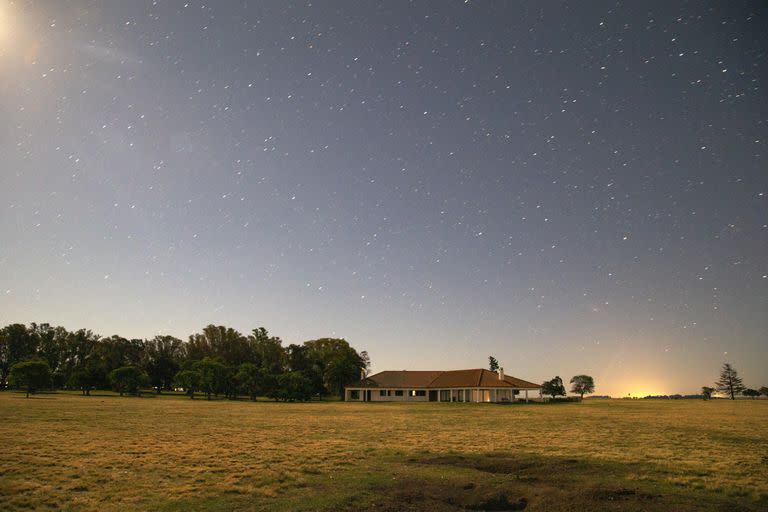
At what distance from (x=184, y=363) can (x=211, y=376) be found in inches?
991

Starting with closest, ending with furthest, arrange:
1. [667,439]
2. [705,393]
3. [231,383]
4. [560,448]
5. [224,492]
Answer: [224,492], [560,448], [667,439], [231,383], [705,393]

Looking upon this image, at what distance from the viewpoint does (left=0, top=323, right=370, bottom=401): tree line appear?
83000 millimetres

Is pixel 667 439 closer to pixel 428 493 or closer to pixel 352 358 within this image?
pixel 428 493

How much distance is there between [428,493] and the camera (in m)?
12.1

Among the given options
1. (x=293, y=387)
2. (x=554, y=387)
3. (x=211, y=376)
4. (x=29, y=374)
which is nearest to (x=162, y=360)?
(x=211, y=376)

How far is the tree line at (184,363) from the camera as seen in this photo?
272 ft

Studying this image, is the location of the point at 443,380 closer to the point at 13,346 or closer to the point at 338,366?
the point at 338,366

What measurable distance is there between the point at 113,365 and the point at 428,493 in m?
110

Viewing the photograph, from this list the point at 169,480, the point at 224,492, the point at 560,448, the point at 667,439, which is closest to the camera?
the point at 224,492

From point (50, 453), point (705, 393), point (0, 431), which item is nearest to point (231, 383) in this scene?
point (0, 431)

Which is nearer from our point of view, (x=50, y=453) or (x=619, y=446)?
(x=50, y=453)

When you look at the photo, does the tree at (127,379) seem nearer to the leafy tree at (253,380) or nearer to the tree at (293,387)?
the leafy tree at (253,380)

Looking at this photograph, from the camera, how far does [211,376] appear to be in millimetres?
83688

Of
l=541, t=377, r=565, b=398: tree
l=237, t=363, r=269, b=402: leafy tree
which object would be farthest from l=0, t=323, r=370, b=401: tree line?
l=541, t=377, r=565, b=398: tree
